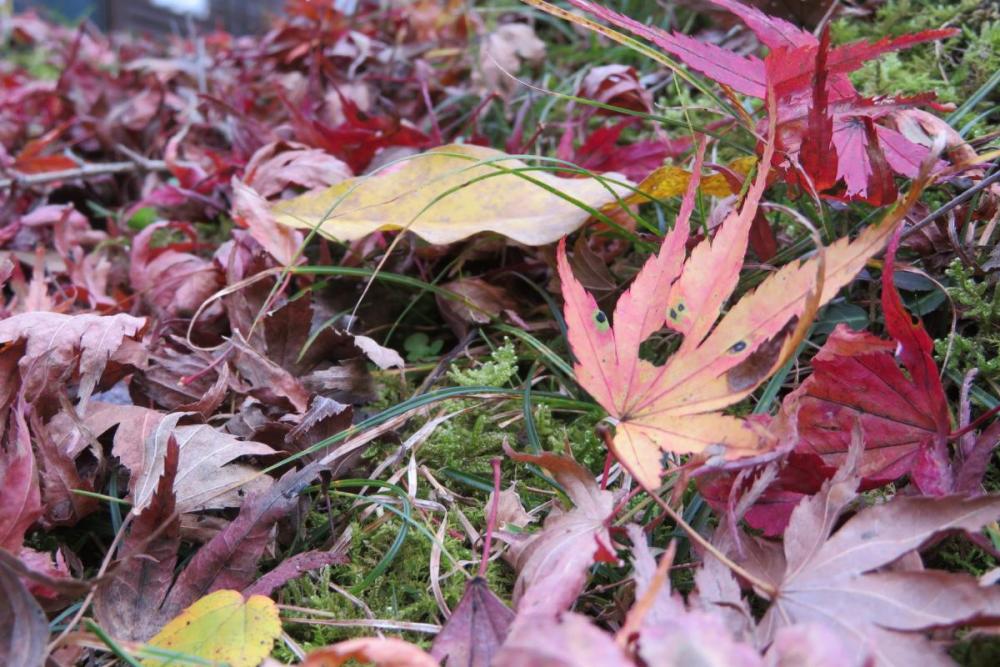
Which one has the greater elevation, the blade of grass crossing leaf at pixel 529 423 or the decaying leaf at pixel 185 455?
the blade of grass crossing leaf at pixel 529 423

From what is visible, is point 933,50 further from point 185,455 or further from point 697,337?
point 185,455

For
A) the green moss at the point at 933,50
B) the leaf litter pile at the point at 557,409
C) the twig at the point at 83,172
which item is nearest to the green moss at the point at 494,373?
the leaf litter pile at the point at 557,409

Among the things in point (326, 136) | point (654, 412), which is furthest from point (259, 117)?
point (654, 412)

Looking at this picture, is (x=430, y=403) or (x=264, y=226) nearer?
(x=430, y=403)

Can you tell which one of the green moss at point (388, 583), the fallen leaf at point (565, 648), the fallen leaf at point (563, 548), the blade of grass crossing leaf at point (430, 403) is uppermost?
the fallen leaf at point (565, 648)

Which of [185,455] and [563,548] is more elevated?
[563,548]

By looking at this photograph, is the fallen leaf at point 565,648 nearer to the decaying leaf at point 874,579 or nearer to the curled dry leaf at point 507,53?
the decaying leaf at point 874,579

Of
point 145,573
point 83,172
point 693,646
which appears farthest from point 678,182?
point 83,172

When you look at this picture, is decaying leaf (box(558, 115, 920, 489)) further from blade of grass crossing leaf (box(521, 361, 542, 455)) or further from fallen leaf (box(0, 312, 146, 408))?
fallen leaf (box(0, 312, 146, 408))
